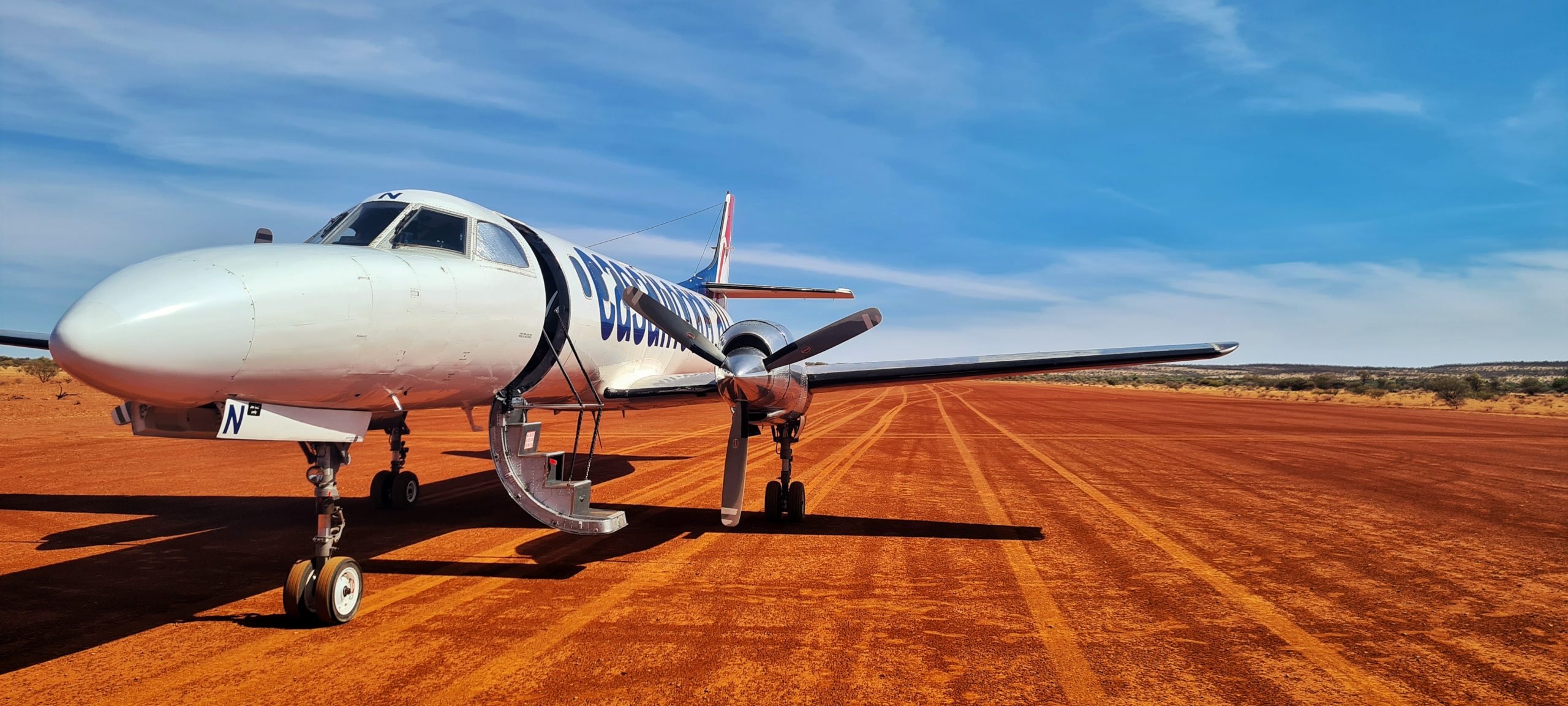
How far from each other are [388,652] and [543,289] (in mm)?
3920

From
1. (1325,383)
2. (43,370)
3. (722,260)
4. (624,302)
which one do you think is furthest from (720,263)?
(1325,383)

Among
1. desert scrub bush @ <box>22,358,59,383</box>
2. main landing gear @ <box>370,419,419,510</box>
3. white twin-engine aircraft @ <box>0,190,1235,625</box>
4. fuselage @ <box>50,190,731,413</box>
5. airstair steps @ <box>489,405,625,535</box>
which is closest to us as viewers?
fuselage @ <box>50,190,731,413</box>

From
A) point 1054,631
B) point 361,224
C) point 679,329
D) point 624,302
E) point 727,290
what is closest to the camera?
point 1054,631

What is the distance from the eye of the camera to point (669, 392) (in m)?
9.43

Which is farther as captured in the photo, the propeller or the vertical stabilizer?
the vertical stabilizer

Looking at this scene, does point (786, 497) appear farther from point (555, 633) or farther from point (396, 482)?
point (396, 482)

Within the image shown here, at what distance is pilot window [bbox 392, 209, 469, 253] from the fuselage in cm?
1

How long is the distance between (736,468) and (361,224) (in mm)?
4723

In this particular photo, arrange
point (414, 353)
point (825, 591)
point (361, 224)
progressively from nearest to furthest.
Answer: point (414, 353) → point (361, 224) → point (825, 591)

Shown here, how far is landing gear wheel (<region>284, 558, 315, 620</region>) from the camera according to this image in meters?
5.33

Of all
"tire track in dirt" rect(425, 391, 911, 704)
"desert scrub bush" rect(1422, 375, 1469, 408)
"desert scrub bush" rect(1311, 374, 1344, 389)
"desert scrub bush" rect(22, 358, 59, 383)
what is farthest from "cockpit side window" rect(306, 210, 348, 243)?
"desert scrub bush" rect(1311, 374, 1344, 389)

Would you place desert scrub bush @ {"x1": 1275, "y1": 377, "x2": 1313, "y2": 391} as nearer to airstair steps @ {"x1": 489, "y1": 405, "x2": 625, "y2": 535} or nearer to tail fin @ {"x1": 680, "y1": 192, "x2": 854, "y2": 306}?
tail fin @ {"x1": 680, "y1": 192, "x2": 854, "y2": 306}

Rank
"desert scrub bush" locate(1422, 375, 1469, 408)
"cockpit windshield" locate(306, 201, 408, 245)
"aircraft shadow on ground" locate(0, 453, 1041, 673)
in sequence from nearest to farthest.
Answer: "aircraft shadow on ground" locate(0, 453, 1041, 673) < "cockpit windshield" locate(306, 201, 408, 245) < "desert scrub bush" locate(1422, 375, 1469, 408)

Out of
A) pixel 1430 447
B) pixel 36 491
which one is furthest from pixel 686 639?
pixel 1430 447
